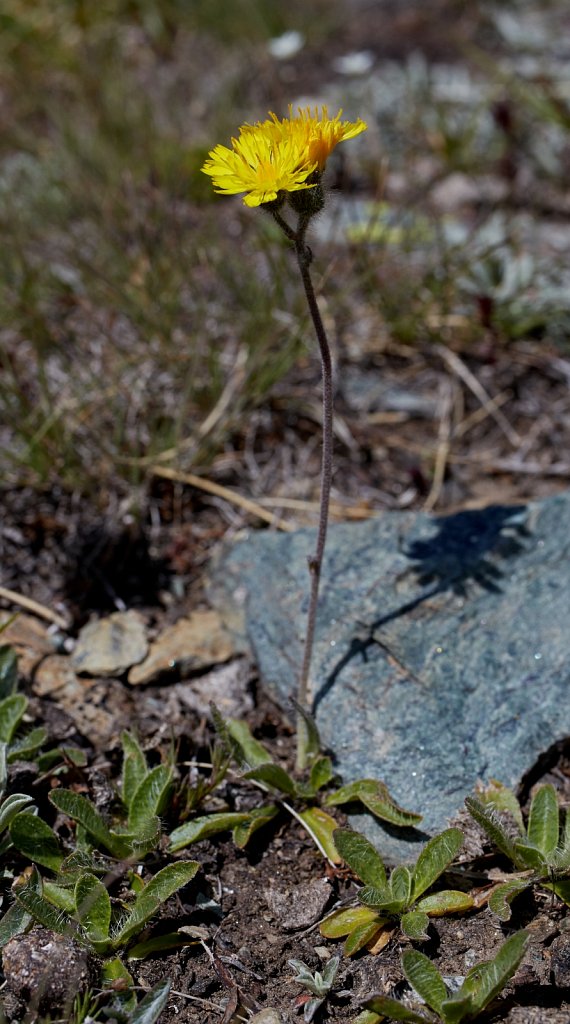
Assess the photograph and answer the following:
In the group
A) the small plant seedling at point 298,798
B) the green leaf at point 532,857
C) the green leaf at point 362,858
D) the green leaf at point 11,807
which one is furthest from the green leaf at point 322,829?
the green leaf at point 11,807

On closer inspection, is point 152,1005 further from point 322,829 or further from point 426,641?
point 426,641

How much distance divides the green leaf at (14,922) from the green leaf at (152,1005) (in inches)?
12.1

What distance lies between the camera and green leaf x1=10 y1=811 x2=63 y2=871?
2.06 metres

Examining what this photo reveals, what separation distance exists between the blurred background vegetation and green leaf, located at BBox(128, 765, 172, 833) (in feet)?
3.55

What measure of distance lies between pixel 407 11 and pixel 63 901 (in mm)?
6217

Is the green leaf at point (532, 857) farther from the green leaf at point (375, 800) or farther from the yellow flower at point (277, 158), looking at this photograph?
the yellow flower at point (277, 158)

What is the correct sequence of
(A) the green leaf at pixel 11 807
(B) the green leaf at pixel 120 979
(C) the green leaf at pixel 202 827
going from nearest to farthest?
(B) the green leaf at pixel 120 979
(A) the green leaf at pixel 11 807
(C) the green leaf at pixel 202 827

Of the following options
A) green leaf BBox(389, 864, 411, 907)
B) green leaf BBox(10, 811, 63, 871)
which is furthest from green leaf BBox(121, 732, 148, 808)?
green leaf BBox(389, 864, 411, 907)

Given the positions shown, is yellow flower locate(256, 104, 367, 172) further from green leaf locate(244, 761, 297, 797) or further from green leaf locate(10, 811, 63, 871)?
green leaf locate(10, 811, 63, 871)

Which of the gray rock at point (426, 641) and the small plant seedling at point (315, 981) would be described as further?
the gray rock at point (426, 641)

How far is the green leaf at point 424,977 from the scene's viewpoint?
69.6 inches

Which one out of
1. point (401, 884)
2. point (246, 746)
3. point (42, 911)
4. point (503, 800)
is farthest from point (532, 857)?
point (42, 911)

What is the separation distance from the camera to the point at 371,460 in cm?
337

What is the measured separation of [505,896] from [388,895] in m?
0.25
